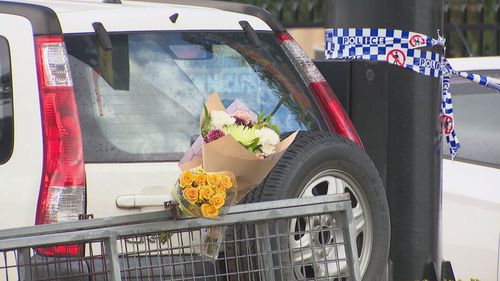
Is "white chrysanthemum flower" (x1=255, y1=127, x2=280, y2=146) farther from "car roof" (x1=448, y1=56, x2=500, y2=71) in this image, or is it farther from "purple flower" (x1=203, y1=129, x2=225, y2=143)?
"car roof" (x1=448, y1=56, x2=500, y2=71)

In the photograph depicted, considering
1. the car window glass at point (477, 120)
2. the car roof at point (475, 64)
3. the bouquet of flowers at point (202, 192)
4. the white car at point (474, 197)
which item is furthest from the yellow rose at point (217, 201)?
the car roof at point (475, 64)

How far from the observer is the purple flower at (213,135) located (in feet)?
11.2

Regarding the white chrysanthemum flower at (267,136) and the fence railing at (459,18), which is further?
the fence railing at (459,18)

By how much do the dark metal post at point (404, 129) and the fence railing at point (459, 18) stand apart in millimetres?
8526

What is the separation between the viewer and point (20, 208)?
4.01 m

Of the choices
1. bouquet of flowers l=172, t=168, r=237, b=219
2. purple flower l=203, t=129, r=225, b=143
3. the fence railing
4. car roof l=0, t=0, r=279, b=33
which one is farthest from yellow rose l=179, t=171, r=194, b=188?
the fence railing

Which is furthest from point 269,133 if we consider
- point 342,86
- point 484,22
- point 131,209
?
point 484,22

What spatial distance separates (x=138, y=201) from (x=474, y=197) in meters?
2.17

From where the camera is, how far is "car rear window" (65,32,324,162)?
4.19 metres

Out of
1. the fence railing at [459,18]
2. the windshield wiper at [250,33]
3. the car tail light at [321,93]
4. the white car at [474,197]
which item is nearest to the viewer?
the windshield wiper at [250,33]

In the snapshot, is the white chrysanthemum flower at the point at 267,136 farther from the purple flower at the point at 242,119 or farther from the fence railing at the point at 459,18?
the fence railing at the point at 459,18

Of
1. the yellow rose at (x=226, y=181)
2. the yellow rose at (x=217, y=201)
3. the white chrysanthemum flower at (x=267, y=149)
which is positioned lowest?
the yellow rose at (x=217, y=201)

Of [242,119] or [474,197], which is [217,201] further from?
[474,197]

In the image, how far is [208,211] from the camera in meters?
3.35
